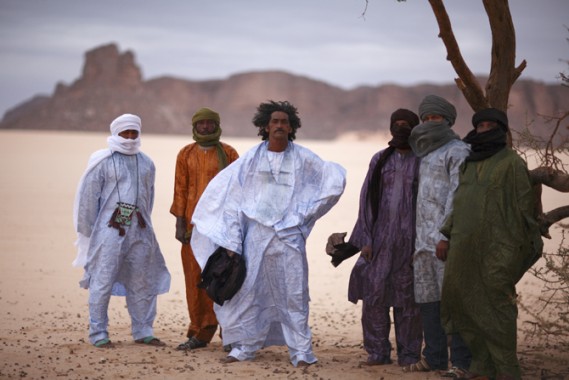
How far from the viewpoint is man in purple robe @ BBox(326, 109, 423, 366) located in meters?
6.67

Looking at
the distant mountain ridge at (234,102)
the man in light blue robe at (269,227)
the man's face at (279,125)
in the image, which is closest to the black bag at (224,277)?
the man in light blue robe at (269,227)

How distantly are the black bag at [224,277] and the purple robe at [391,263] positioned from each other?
95 centimetres

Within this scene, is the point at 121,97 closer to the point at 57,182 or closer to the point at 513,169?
the point at 57,182

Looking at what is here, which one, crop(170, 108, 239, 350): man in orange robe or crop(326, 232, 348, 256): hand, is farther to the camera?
crop(170, 108, 239, 350): man in orange robe

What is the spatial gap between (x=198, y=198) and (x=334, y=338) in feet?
7.49

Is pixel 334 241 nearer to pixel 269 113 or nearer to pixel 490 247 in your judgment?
pixel 269 113

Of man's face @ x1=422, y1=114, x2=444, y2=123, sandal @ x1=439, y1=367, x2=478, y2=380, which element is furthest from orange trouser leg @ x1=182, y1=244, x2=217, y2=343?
man's face @ x1=422, y1=114, x2=444, y2=123

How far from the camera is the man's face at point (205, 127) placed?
25.3 ft

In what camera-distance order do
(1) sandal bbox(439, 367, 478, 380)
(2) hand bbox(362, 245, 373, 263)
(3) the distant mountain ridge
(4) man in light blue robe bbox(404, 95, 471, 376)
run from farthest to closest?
1. (3) the distant mountain ridge
2. (2) hand bbox(362, 245, 373, 263)
3. (4) man in light blue robe bbox(404, 95, 471, 376)
4. (1) sandal bbox(439, 367, 478, 380)

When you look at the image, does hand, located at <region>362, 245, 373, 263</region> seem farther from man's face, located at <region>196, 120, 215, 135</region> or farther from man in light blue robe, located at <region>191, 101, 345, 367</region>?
man's face, located at <region>196, 120, 215, 135</region>

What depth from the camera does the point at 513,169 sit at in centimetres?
594

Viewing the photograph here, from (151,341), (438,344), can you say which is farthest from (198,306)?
(438,344)

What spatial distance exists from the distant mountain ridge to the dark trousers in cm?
10049

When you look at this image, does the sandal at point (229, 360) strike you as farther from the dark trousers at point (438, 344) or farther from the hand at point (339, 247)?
the dark trousers at point (438, 344)
